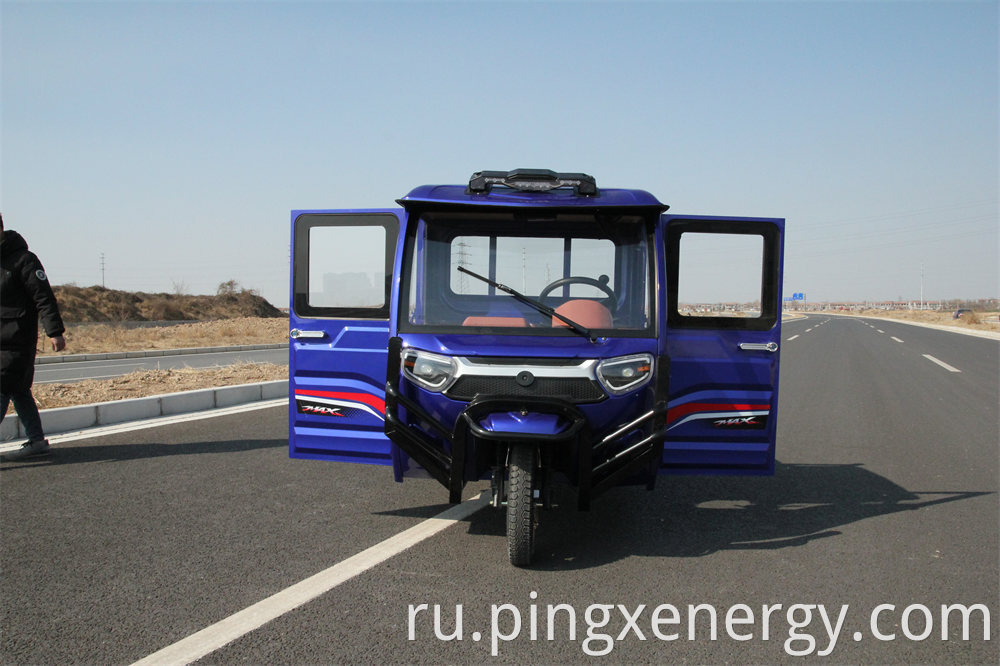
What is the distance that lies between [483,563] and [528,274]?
Answer: 73.2 inches

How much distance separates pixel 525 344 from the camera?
13.7 feet

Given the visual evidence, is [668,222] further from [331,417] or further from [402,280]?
[331,417]

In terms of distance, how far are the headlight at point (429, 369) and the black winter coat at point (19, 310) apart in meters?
3.76

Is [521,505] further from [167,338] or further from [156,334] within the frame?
[156,334]

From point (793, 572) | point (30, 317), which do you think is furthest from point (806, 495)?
point (30, 317)

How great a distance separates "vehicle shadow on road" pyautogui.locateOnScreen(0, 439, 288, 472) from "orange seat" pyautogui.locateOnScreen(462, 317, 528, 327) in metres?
3.55

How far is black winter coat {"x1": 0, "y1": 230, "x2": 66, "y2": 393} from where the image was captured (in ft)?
20.7

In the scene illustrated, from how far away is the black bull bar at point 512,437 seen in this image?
3998mm

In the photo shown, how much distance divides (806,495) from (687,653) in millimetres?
3194

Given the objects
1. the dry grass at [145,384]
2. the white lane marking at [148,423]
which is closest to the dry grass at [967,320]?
the dry grass at [145,384]

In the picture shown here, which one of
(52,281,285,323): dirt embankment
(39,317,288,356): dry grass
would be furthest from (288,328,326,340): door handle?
(52,281,285,323): dirt embankment

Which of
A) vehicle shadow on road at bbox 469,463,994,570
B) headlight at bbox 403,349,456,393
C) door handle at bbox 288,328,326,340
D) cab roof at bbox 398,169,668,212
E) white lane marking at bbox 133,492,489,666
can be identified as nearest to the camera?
white lane marking at bbox 133,492,489,666

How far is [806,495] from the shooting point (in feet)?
19.4

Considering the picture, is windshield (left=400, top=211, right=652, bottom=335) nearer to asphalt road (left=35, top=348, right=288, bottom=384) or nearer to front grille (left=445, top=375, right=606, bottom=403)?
front grille (left=445, top=375, right=606, bottom=403)
